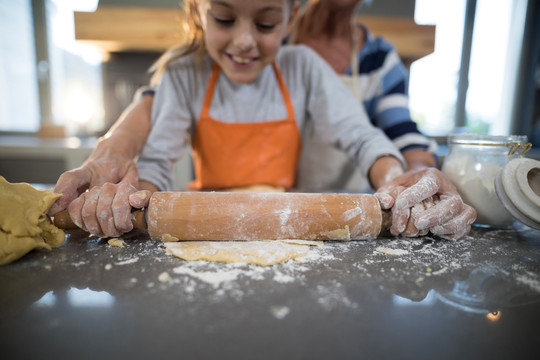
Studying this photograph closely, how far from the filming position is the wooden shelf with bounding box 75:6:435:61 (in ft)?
6.68

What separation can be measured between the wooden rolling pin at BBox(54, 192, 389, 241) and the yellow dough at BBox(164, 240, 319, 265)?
2 cm

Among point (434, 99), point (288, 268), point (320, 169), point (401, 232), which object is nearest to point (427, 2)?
point (434, 99)

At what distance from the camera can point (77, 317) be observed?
403 millimetres

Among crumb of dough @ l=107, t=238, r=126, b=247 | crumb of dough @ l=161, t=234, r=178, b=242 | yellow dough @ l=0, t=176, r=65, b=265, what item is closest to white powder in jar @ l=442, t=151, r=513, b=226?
crumb of dough @ l=161, t=234, r=178, b=242

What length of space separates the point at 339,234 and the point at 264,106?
653mm

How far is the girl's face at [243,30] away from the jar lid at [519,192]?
2.28 ft

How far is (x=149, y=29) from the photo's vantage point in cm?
208

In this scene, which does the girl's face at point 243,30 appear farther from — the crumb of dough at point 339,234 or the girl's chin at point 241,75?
the crumb of dough at point 339,234

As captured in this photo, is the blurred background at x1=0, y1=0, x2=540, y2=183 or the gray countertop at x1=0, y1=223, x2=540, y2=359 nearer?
the gray countertop at x1=0, y1=223, x2=540, y2=359

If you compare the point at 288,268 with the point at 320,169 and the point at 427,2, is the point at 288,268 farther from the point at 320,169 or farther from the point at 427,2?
the point at 427,2

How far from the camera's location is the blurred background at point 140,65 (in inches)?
81.9

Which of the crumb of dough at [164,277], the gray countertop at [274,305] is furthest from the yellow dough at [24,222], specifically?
the crumb of dough at [164,277]

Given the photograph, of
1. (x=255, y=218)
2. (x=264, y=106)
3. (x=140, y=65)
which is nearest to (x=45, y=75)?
(x=140, y=65)

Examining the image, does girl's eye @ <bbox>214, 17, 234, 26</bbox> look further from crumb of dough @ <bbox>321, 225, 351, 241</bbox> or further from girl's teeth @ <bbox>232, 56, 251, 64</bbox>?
crumb of dough @ <bbox>321, 225, 351, 241</bbox>
